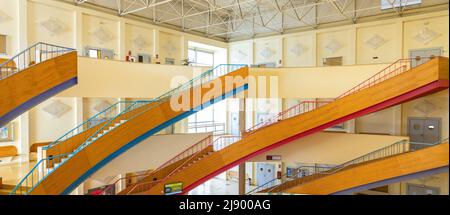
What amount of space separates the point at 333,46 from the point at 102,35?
16.5 metres

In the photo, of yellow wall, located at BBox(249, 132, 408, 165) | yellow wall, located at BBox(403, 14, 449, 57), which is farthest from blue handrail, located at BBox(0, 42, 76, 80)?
yellow wall, located at BBox(403, 14, 449, 57)

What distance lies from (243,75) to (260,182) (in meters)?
12.5

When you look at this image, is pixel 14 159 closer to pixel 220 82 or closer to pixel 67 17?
pixel 67 17

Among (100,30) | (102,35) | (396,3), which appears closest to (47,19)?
(100,30)

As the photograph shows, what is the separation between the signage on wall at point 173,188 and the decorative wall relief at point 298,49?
1429 centimetres

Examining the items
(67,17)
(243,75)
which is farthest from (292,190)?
(67,17)

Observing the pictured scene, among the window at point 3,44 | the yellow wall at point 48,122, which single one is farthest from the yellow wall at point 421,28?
the window at point 3,44

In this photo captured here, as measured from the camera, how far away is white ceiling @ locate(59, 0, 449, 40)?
62.3 ft

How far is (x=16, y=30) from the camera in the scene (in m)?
14.7

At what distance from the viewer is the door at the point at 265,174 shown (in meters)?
23.1

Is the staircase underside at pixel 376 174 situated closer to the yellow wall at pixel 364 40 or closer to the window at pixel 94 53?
the yellow wall at pixel 364 40

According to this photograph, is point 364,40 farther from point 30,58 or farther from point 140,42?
point 30,58
